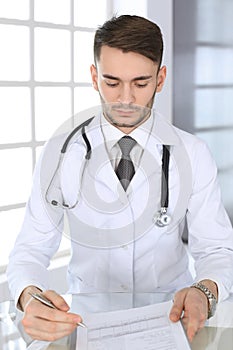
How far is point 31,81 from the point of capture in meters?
2.57

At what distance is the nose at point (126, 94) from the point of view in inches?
56.9

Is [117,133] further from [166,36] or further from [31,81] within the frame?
[166,36]

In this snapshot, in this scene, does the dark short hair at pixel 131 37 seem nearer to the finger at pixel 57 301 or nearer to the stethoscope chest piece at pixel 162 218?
the stethoscope chest piece at pixel 162 218

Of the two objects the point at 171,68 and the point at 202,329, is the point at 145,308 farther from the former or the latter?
the point at 171,68

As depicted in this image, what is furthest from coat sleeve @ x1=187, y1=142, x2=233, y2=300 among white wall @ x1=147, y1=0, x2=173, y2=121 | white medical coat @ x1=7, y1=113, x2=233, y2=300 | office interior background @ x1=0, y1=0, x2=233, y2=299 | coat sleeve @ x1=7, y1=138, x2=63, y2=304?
white wall @ x1=147, y1=0, x2=173, y2=121

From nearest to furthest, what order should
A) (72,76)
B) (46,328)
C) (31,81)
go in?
(46,328)
(31,81)
(72,76)

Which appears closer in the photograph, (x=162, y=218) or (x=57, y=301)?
(x=57, y=301)

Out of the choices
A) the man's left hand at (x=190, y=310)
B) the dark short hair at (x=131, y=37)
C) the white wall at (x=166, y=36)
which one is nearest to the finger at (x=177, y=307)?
the man's left hand at (x=190, y=310)

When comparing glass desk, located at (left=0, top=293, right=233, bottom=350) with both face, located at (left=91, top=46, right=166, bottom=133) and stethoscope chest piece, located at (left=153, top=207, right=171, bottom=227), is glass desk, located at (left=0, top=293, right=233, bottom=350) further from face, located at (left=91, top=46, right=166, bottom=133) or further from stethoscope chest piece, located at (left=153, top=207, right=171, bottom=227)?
face, located at (left=91, top=46, right=166, bottom=133)

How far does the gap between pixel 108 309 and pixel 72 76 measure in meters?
1.63

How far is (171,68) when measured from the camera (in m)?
3.09

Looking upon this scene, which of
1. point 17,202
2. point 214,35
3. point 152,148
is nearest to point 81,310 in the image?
point 152,148

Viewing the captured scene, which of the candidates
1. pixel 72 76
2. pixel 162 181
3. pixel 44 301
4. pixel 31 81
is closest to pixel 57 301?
pixel 44 301

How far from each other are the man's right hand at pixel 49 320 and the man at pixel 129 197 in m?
0.26
